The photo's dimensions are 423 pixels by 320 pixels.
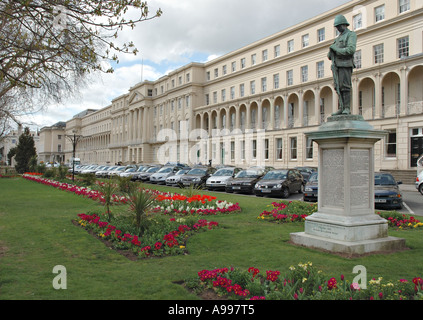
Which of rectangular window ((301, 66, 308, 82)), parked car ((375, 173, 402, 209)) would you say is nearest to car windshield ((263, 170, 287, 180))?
parked car ((375, 173, 402, 209))

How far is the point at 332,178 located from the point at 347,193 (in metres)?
0.45

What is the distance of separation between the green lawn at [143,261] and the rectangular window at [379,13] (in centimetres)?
3195

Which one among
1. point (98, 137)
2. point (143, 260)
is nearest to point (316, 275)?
point (143, 260)

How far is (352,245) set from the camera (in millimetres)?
6531

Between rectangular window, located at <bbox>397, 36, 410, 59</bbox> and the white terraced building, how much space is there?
0.30ft

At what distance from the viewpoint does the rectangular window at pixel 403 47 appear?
1265 inches

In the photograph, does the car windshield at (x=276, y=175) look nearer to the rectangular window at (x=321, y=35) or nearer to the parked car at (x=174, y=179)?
the parked car at (x=174, y=179)

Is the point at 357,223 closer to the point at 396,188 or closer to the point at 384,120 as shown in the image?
the point at 396,188

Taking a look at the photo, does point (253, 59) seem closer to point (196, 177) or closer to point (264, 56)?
point (264, 56)

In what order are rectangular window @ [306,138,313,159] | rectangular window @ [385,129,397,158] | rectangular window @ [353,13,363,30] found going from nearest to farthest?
rectangular window @ [385,129,397,158] < rectangular window @ [353,13,363,30] < rectangular window @ [306,138,313,159]

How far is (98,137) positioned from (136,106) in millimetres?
40846

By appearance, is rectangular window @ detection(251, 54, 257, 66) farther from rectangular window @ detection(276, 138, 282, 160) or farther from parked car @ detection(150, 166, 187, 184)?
parked car @ detection(150, 166, 187, 184)

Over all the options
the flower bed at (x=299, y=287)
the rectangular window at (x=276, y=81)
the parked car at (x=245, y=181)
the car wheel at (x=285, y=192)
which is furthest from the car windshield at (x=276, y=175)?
the rectangular window at (x=276, y=81)

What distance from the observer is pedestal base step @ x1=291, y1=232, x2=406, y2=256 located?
21.6 feet
